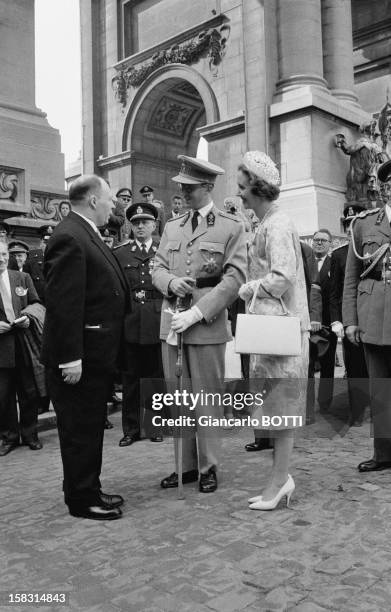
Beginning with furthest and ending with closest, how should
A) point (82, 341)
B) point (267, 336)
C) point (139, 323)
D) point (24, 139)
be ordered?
1. point (24, 139)
2. point (139, 323)
3. point (82, 341)
4. point (267, 336)

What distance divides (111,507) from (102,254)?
1.54 metres

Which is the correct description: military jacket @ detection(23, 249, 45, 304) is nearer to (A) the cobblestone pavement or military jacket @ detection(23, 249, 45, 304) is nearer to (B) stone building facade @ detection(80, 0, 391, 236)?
(A) the cobblestone pavement

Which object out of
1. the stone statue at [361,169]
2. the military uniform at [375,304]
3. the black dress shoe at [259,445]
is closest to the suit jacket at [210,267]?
the military uniform at [375,304]

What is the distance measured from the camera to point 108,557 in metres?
3.05

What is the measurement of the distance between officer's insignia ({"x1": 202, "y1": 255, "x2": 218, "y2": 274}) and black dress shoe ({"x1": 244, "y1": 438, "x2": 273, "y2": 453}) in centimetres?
178

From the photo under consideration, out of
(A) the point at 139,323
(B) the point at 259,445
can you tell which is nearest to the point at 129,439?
(A) the point at 139,323

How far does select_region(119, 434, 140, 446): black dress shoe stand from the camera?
18.6 ft

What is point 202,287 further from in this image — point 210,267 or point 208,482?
point 208,482

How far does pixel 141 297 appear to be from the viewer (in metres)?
6.20

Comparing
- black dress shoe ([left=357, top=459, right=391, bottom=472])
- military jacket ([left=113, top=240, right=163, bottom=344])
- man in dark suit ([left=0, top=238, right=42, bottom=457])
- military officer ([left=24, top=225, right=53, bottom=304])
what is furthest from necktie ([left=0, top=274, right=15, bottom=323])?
black dress shoe ([left=357, top=459, right=391, bottom=472])

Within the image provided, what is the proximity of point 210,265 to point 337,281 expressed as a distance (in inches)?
100

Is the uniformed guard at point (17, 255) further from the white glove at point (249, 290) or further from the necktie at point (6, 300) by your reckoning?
the white glove at point (249, 290)

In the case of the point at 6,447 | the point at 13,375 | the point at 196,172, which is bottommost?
the point at 6,447

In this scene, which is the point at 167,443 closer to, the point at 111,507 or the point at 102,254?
the point at 111,507
